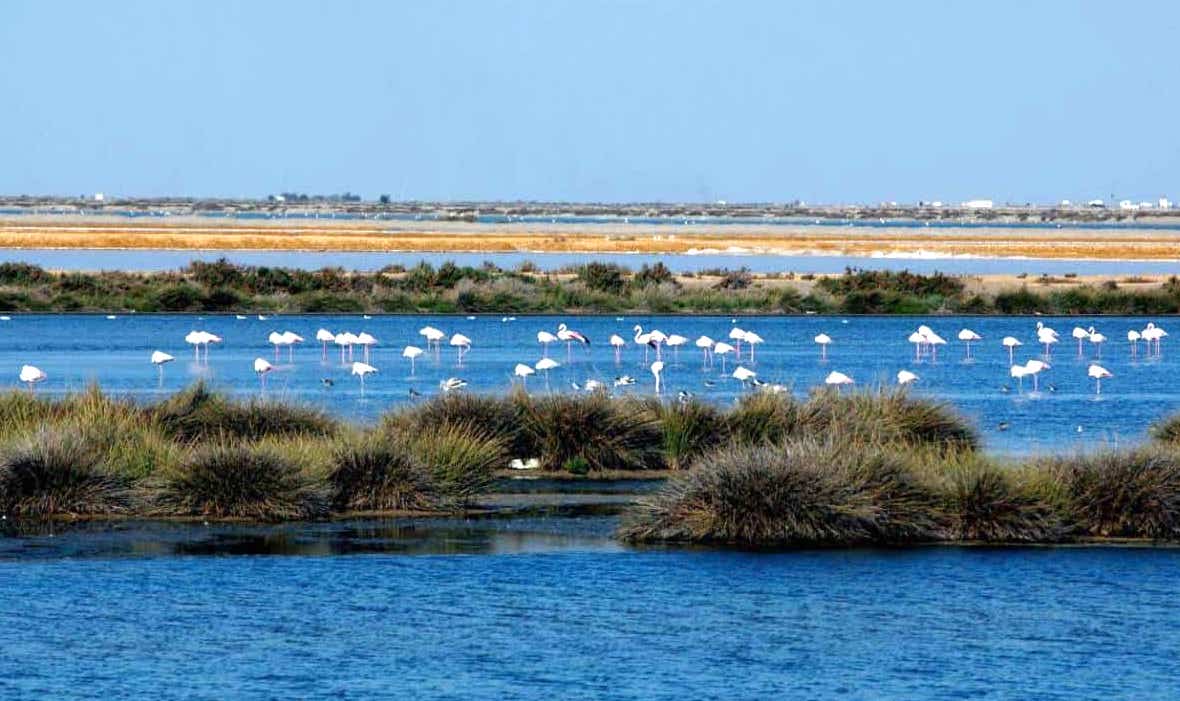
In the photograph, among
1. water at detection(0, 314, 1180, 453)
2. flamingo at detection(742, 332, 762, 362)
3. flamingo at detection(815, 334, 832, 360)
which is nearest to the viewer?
water at detection(0, 314, 1180, 453)

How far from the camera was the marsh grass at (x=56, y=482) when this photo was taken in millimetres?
18891

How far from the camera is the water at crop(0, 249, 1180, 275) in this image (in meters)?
83.0

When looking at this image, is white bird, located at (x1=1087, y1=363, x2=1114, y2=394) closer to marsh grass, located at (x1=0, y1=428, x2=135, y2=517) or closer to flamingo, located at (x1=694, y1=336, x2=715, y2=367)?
flamingo, located at (x1=694, y1=336, x2=715, y2=367)

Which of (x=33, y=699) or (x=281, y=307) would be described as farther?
(x=281, y=307)

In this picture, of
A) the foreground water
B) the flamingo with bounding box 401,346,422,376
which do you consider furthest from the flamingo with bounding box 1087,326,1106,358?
the foreground water

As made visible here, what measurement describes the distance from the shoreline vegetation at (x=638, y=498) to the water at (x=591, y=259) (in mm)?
57385

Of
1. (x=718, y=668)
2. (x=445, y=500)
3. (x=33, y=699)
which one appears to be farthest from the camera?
(x=445, y=500)

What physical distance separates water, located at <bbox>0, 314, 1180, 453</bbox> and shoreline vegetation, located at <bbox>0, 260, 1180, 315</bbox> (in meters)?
1.85

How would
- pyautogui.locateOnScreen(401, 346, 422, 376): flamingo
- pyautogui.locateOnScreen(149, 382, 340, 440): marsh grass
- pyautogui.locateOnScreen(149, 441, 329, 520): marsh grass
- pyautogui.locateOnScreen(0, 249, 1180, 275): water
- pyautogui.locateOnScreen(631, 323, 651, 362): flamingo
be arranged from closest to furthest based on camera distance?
pyautogui.locateOnScreen(149, 441, 329, 520): marsh grass, pyautogui.locateOnScreen(149, 382, 340, 440): marsh grass, pyautogui.locateOnScreen(401, 346, 422, 376): flamingo, pyautogui.locateOnScreen(631, 323, 651, 362): flamingo, pyautogui.locateOnScreen(0, 249, 1180, 275): water

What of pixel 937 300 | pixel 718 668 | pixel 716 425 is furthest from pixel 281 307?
pixel 718 668

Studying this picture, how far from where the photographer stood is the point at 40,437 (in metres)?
18.9

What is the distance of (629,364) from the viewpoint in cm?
4041

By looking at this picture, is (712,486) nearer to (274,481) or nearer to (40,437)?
(274,481)

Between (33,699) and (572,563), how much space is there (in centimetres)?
563
